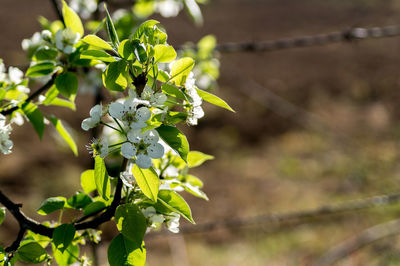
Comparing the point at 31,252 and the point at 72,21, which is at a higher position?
the point at 72,21

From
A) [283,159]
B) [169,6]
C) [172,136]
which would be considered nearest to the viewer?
[172,136]

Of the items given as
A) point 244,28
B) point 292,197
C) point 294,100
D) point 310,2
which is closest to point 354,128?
point 294,100

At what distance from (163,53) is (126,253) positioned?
265 mm

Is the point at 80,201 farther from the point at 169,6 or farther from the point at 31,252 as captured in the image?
the point at 169,6

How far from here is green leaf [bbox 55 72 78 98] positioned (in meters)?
0.71

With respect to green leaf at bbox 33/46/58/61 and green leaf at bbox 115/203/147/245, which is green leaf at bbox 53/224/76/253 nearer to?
green leaf at bbox 115/203/147/245

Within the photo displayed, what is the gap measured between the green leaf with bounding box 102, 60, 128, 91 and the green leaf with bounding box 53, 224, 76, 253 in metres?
0.20

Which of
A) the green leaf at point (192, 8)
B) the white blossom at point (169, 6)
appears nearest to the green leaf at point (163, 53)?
the green leaf at point (192, 8)

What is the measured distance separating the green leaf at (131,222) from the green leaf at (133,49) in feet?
0.63

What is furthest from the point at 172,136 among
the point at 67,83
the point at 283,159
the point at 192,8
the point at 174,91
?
the point at 283,159

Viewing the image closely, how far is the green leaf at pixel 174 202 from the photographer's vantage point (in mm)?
584

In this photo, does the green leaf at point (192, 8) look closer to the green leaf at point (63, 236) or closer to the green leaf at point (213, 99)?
the green leaf at point (213, 99)

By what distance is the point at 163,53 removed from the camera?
0.56 m

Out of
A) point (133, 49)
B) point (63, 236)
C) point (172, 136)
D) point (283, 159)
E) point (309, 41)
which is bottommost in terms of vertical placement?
point (283, 159)
